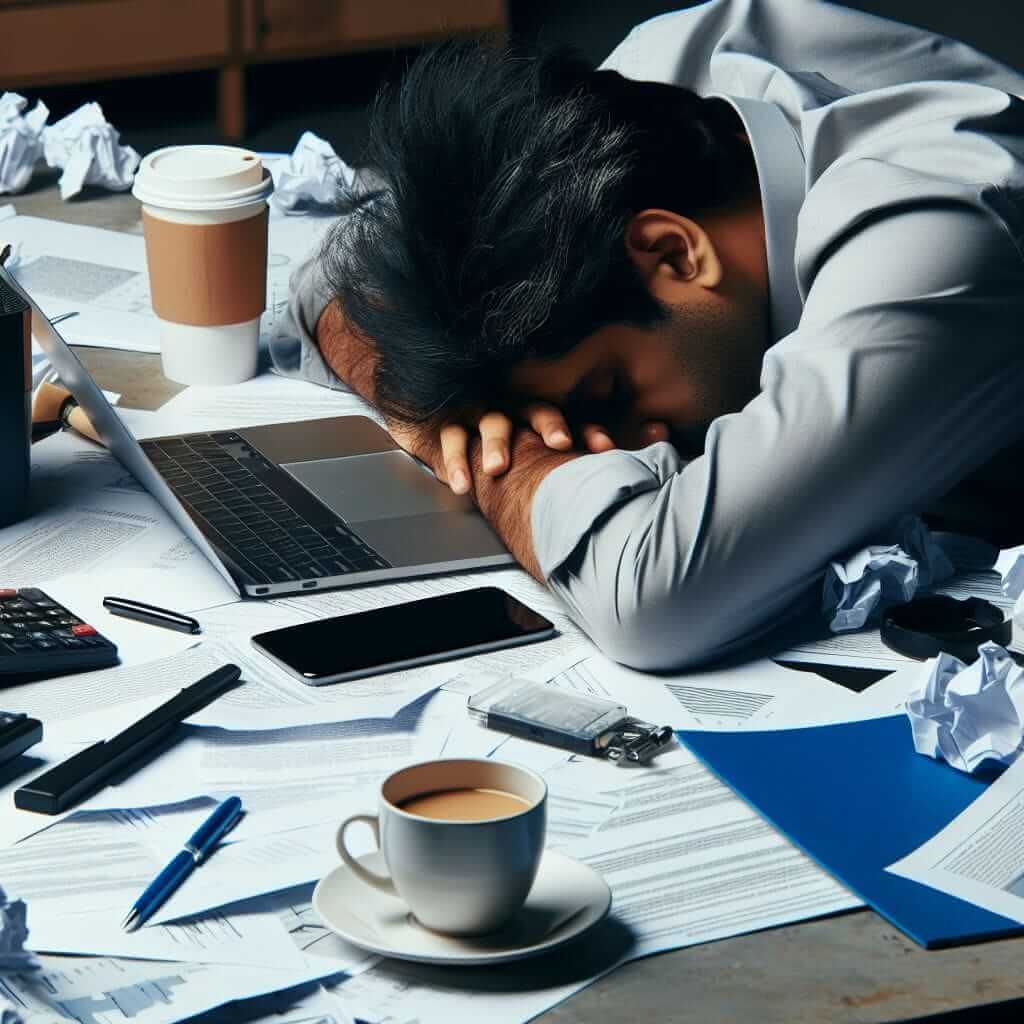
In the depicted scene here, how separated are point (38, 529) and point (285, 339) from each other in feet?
1.53

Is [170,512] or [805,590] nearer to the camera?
[805,590]

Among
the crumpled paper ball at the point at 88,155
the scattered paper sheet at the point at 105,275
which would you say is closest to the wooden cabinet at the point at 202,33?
the crumpled paper ball at the point at 88,155

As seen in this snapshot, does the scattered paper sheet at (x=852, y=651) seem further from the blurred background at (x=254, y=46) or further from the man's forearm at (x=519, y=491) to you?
the blurred background at (x=254, y=46)

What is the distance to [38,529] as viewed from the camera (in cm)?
127

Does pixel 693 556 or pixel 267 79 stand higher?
pixel 693 556

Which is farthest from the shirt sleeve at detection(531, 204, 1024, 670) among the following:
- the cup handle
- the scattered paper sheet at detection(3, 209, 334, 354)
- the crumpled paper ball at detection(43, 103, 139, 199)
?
the crumpled paper ball at detection(43, 103, 139, 199)

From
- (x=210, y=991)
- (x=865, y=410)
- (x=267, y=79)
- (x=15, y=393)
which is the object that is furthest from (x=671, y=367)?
(x=267, y=79)

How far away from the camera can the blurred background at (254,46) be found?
430cm

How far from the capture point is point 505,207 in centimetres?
128

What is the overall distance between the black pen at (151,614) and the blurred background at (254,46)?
9.51 feet

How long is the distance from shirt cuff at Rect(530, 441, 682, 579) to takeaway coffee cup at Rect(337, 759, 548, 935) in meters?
0.38

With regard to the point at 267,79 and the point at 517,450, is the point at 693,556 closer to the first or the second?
the point at 517,450

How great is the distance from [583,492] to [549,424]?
0.17m

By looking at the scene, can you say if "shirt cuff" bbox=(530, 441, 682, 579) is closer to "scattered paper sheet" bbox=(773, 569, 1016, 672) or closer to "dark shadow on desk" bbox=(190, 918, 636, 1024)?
"scattered paper sheet" bbox=(773, 569, 1016, 672)
